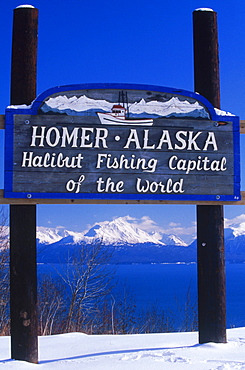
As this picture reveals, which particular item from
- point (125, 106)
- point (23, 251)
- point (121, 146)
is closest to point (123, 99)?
point (125, 106)

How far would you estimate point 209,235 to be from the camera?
6738mm

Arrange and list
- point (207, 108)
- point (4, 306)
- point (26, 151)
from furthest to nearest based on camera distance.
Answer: point (4, 306) < point (207, 108) < point (26, 151)

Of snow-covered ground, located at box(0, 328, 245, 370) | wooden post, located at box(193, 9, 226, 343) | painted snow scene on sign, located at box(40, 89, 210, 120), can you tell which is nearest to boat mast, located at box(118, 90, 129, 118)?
painted snow scene on sign, located at box(40, 89, 210, 120)

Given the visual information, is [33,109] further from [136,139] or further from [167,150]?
[167,150]

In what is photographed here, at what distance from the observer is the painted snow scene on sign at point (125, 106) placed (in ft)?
21.1

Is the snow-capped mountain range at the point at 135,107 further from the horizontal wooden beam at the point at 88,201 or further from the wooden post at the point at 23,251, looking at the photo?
the horizontal wooden beam at the point at 88,201

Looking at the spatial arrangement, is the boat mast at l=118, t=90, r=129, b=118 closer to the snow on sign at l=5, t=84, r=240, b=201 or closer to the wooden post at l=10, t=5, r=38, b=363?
the snow on sign at l=5, t=84, r=240, b=201

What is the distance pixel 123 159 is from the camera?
21.3 ft

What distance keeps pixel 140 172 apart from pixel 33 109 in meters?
1.69

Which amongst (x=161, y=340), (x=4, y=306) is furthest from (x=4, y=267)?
(x=161, y=340)

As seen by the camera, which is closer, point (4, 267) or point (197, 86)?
point (197, 86)

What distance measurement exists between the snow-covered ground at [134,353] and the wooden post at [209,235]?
0.33 m

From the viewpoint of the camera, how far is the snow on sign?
6344 mm

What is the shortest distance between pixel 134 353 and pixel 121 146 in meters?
2.76
